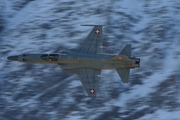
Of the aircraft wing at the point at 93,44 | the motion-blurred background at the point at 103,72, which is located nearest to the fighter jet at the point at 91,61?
the aircraft wing at the point at 93,44

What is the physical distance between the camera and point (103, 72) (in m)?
137

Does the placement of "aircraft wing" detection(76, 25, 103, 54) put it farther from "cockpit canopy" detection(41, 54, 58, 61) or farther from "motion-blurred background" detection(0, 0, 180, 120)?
"motion-blurred background" detection(0, 0, 180, 120)

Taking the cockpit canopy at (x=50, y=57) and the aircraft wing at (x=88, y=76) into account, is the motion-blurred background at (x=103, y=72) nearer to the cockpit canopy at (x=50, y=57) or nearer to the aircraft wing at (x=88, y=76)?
the aircraft wing at (x=88, y=76)

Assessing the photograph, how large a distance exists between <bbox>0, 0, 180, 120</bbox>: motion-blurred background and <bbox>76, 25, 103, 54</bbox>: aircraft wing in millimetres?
37431

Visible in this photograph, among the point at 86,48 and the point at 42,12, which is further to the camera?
the point at 42,12

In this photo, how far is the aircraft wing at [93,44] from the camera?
91875mm

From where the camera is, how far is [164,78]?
135 metres

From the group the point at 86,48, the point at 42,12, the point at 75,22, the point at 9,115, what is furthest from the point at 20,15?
the point at 86,48

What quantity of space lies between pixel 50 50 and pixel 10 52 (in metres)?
7.57

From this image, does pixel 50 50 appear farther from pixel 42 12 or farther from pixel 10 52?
pixel 42 12

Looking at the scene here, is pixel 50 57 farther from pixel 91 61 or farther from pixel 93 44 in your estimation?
pixel 93 44

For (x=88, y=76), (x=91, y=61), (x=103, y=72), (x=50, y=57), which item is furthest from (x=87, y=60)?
(x=103, y=72)

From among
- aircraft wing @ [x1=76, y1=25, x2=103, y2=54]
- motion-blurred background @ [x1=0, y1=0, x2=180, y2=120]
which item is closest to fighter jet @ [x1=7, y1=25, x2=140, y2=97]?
aircraft wing @ [x1=76, y1=25, x2=103, y2=54]

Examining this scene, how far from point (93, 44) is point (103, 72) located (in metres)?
44.7
